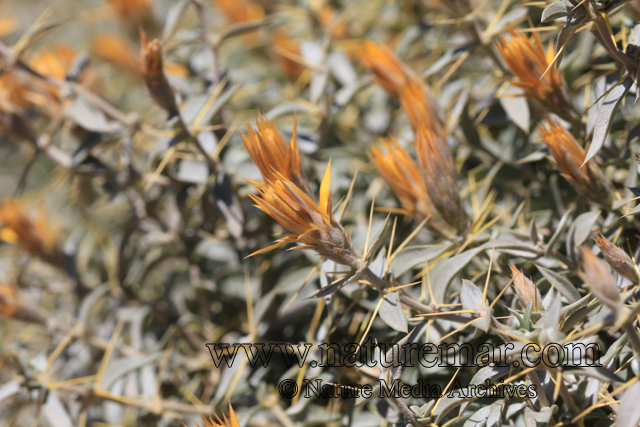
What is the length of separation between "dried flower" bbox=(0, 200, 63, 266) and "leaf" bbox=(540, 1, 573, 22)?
0.97 metres

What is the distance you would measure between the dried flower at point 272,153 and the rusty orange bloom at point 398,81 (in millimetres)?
256

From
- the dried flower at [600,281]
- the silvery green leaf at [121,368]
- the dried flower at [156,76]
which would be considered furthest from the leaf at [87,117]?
the dried flower at [600,281]

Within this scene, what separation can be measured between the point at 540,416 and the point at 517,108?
1.39 ft

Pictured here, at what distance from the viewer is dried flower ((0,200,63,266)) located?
0.92 metres

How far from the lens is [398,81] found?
765 millimetres

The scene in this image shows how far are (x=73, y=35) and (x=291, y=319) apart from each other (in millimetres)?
1828

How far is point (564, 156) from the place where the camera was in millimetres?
556

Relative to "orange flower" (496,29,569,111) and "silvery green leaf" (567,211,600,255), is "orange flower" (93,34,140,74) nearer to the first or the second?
"orange flower" (496,29,569,111)

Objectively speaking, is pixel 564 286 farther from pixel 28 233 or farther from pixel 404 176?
pixel 28 233

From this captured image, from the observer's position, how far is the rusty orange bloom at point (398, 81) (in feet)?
2.30

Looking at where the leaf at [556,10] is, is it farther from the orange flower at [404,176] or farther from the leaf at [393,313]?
the leaf at [393,313]

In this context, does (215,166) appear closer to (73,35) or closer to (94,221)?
(94,221)

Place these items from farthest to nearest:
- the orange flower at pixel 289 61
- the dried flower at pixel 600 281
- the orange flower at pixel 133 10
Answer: the orange flower at pixel 133 10, the orange flower at pixel 289 61, the dried flower at pixel 600 281


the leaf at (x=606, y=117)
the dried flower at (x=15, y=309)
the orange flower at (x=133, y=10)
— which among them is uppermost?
the orange flower at (x=133, y=10)
